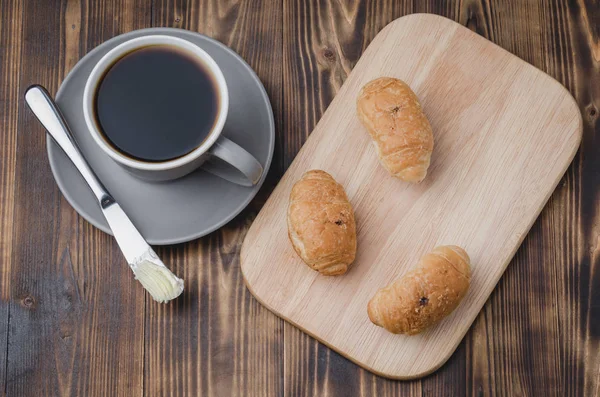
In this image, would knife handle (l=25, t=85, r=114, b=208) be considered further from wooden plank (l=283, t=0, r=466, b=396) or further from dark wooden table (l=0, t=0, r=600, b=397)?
wooden plank (l=283, t=0, r=466, b=396)

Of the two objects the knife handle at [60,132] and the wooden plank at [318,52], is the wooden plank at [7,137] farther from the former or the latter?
the wooden plank at [318,52]

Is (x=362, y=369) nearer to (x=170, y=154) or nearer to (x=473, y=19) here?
(x=170, y=154)

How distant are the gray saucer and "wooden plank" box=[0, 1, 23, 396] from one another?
0.54 feet

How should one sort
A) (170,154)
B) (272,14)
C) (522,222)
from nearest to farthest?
(170,154)
(522,222)
(272,14)

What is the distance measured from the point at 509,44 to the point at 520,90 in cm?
15

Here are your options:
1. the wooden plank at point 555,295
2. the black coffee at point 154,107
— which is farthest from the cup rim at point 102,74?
the wooden plank at point 555,295

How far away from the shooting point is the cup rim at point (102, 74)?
1.02m

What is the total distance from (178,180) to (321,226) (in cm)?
28

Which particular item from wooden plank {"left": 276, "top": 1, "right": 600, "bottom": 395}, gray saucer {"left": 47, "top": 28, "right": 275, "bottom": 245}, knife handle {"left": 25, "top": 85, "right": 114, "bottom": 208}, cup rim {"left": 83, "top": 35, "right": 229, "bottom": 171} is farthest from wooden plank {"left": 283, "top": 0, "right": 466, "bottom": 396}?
knife handle {"left": 25, "top": 85, "right": 114, "bottom": 208}

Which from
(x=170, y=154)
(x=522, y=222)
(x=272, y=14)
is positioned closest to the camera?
(x=170, y=154)

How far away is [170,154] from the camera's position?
3.45 feet

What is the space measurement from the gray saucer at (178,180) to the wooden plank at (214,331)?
0.31ft

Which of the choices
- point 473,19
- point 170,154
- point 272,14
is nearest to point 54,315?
point 170,154

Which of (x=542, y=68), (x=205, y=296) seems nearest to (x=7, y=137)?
(x=205, y=296)
